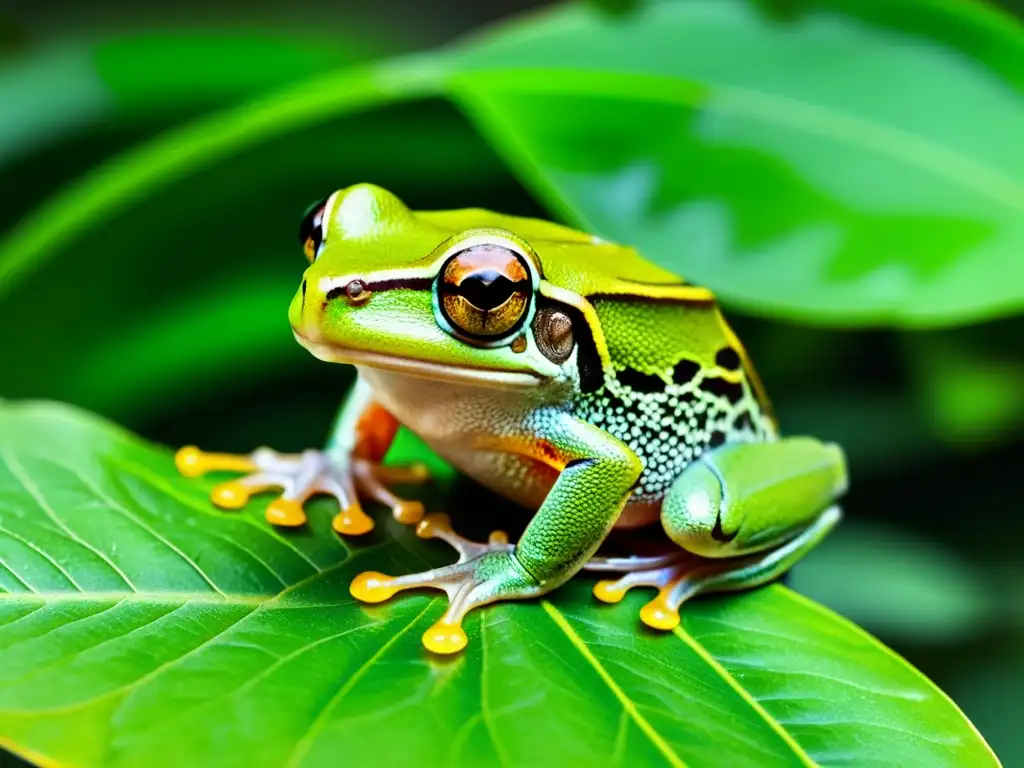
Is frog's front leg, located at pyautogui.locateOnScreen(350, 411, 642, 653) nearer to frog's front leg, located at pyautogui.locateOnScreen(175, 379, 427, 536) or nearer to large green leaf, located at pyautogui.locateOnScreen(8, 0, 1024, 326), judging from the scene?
frog's front leg, located at pyautogui.locateOnScreen(175, 379, 427, 536)

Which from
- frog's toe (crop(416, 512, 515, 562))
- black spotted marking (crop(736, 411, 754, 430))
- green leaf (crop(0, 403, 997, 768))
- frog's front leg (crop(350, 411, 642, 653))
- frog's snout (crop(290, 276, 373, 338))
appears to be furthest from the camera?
black spotted marking (crop(736, 411, 754, 430))

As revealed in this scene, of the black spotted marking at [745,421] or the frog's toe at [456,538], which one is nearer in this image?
the frog's toe at [456,538]

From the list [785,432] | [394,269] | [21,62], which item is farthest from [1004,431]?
[21,62]

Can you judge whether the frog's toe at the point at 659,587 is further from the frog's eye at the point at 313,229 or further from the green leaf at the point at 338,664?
the frog's eye at the point at 313,229

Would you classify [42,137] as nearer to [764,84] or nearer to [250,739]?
[764,84]

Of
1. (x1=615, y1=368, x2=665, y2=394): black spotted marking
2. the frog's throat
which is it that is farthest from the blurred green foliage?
the frog's throat

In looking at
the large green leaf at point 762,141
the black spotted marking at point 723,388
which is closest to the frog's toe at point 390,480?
the black spotted marking at point 723,388
